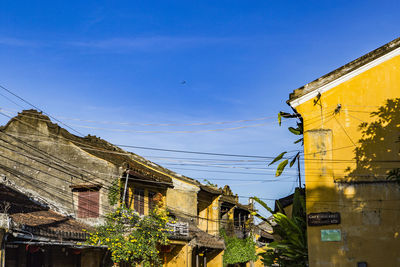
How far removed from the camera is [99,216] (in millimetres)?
23875

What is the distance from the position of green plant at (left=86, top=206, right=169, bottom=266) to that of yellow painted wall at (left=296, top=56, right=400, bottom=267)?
9.72 metres

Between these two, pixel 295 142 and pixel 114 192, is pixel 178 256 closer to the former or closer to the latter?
pixel 114 192

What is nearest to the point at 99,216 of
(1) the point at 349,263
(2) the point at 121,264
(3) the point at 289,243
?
(2) the point at 121,264

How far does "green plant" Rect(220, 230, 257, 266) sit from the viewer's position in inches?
1373

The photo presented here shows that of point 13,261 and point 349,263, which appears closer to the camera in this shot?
point 349,263

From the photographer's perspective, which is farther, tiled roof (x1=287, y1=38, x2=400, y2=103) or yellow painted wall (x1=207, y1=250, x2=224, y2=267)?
yellow painted wall (x1=207, y1=250, x2=224, y2=267)

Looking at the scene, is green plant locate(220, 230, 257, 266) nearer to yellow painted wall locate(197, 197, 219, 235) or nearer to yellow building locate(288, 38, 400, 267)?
yellow painted wall locate(197, 197, 219, 235)

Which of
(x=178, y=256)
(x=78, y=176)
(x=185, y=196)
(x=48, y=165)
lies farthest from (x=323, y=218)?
(x=185, y=196)

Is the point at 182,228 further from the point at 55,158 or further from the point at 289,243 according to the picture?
the point at 289,243

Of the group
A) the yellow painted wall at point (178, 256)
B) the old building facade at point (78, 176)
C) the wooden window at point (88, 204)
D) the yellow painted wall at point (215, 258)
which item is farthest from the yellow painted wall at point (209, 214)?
the wooden window at point (88, 204)

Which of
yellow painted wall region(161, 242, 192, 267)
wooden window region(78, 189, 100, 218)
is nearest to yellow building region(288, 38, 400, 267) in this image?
wooden window region(78, 189, 100, 218)

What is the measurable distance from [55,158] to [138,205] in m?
5.14

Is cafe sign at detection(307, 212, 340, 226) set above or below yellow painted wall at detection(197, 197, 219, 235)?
below

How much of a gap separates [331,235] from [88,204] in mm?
14217
